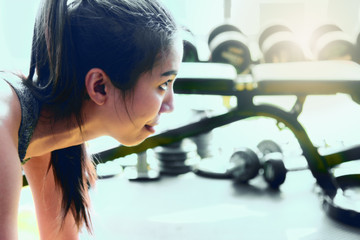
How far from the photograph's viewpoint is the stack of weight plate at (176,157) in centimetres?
177

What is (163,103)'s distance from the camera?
0.73 meters

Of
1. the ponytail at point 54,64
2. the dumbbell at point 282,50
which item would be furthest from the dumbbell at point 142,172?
the ponytail at point 54,64

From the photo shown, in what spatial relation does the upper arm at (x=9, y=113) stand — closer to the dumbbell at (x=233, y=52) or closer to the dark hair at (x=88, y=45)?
the dark hair at (x=88, y=45)

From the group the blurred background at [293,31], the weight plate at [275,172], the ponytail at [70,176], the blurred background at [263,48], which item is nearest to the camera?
the ponytail at [70,176]

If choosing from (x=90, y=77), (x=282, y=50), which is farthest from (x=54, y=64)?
(x=282, y=50)

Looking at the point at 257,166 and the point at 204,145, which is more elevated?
the point at 204,145

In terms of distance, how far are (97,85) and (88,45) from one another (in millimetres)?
72

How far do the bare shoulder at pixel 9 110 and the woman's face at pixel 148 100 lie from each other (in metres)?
0.17

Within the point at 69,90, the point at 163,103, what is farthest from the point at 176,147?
the point at 69,90

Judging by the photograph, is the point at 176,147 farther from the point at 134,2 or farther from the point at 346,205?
the point at 134,2

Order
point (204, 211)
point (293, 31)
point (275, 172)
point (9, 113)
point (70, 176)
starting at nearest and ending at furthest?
1. point (9, 113)
2. point (70, 176)
3. point (204, 211)
4. point (275, 172)
5. point (293, 31)

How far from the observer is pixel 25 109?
2.06 ft

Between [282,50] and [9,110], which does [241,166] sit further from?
[9,110]

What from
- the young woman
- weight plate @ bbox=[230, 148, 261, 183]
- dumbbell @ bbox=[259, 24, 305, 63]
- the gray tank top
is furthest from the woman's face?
dumbbell @ bbox=[259, 24, 305, 63]
